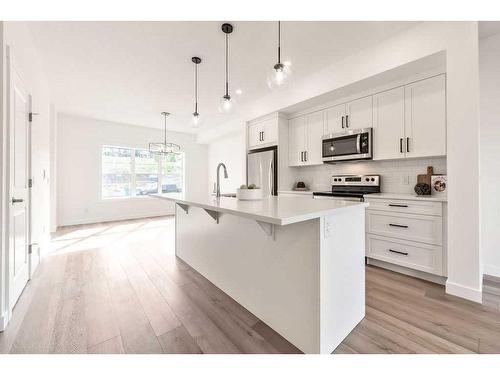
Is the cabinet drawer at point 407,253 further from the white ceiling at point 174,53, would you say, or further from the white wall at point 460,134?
the white ceiling at point 174,53

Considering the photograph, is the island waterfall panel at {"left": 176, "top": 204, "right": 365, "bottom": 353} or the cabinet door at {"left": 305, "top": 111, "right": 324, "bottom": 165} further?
the cabinet door at {"left": 305, "top": 111, "right": 324, "bottom": 165}

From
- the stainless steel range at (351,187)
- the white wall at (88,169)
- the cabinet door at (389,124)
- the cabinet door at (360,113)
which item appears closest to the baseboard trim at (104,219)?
the white wall at (88,169)

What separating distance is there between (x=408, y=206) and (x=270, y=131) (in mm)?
2525

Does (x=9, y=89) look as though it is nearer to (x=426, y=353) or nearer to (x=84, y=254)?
(x=84, y=254)

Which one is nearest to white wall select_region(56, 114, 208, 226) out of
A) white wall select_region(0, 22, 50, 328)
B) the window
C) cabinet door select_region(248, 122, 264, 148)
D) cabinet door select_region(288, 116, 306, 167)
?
the window

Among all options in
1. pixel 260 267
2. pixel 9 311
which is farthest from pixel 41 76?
pixel 260 267

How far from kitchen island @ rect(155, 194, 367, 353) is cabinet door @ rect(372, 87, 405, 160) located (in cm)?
165

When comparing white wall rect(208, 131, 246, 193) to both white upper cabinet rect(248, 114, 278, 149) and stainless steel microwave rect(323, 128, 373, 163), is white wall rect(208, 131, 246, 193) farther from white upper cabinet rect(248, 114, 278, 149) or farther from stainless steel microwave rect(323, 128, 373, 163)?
stainless steel microwave rect(323, 128, 373, 163)

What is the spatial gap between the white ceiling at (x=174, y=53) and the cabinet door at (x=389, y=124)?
0.69 meters

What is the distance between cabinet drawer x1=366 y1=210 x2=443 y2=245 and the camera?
2311mm

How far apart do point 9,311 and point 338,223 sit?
8.29 ft

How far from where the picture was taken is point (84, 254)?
10.7 feet

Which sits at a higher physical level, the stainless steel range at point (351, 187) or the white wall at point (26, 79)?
the white wall at point (26, 79)

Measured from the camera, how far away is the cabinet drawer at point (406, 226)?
91.0 inches
